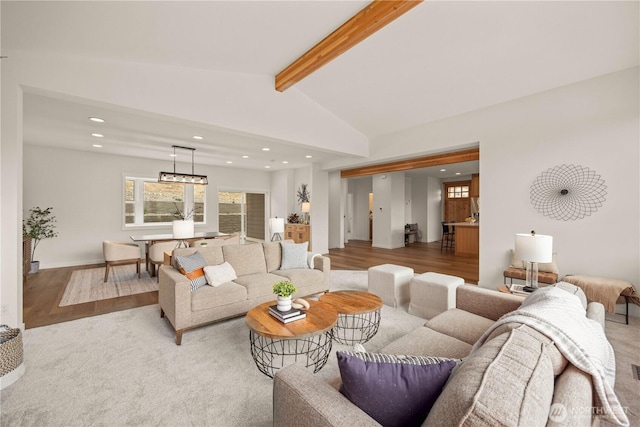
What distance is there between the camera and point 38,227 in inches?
214

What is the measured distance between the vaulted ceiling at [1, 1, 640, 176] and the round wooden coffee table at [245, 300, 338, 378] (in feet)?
Result: 9.35

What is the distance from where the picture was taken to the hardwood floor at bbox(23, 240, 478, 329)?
11.3 ft

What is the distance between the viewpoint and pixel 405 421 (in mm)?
985

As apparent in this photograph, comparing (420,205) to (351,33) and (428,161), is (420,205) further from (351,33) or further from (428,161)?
(351,33)

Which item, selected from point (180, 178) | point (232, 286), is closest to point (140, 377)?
point (232, 286)

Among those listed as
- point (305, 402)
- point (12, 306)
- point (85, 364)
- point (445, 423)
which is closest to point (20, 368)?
point (85, 364)

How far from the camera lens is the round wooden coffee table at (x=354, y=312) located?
2.60m

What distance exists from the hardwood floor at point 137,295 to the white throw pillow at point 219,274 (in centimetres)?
136

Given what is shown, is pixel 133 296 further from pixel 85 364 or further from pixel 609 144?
pixel 609 144

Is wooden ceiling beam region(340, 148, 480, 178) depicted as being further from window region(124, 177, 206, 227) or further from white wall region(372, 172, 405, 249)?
window region(124, 177, 206, 227)

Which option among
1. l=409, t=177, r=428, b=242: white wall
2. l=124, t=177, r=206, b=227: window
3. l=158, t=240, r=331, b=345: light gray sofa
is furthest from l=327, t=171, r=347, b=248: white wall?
l=158, t=240, r=331, b=345: light gray sofa

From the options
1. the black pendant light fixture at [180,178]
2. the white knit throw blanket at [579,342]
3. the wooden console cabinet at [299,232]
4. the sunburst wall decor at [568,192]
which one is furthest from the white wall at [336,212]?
the white knit throw blanket at [579,342]

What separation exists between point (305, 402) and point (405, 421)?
362 mm

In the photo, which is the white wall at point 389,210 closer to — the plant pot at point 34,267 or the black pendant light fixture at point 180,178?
the black pendant light fixture at point 180,178
